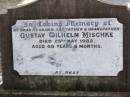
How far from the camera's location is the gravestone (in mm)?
6734

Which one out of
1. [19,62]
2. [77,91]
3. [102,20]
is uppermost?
[102,20]

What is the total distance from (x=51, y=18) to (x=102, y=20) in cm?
81

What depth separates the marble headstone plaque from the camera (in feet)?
22.1

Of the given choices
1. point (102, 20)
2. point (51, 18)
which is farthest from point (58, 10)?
point (102, 20)

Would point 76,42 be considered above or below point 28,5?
below

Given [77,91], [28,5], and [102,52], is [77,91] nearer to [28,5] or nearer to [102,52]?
[102,52]

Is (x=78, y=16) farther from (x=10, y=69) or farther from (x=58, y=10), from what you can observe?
(x=10, y=69)

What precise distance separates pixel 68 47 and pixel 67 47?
0.02m

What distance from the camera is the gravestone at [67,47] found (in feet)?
22.1

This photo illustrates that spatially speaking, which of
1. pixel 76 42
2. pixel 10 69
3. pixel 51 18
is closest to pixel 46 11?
pixel 51 18

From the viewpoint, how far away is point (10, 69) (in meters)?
7.13

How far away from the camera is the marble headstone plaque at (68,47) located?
674 cm

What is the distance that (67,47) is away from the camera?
6.87m

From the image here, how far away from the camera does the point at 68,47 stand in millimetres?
6867
